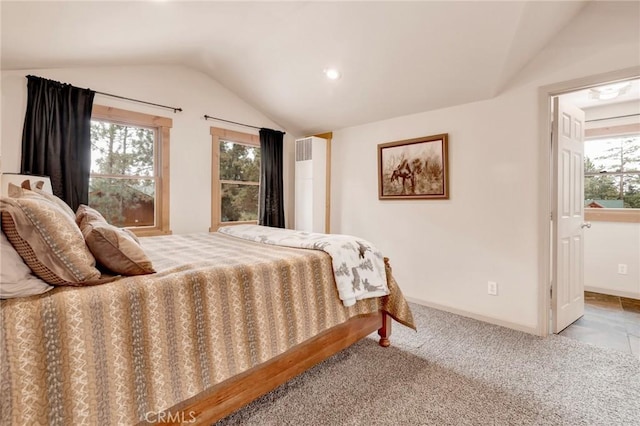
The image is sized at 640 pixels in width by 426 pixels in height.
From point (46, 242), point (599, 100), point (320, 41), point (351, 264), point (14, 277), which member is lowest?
point (351, 264)

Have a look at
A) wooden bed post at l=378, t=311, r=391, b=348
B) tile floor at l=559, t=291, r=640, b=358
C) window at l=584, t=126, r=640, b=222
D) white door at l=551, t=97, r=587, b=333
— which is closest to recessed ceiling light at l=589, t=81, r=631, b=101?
white door at l=551, t=97, r=587, b=333

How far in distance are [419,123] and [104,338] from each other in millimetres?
3315

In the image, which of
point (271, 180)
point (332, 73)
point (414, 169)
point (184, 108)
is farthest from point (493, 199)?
point (184, 108)

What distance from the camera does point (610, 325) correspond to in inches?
110

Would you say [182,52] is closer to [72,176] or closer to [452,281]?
[72,176]

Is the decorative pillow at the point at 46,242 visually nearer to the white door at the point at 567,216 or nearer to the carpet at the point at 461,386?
the carpet at the point at 461,386

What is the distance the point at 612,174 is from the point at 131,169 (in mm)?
5838

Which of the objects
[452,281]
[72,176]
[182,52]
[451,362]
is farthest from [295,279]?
[182,52]

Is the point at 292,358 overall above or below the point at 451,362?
above

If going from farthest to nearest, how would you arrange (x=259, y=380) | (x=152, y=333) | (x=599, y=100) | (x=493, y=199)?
(x=599, y=100)
(x=493, y=199)
(x=259, y=380)
(x=152, y=333)

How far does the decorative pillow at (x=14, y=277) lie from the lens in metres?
0.97

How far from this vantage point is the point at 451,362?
6.91 feet

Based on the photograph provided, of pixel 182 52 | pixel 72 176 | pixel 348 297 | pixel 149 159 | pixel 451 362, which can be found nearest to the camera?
pixel 348 297

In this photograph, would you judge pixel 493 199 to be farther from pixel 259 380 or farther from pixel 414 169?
pixel 259 380
